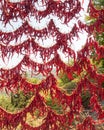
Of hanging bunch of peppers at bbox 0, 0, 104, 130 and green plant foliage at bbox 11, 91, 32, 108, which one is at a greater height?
hanging bunch of peppers at bbox 0, 0, 104, 130

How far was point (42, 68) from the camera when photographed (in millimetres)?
6430

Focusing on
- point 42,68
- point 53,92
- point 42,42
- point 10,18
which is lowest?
point 53,92

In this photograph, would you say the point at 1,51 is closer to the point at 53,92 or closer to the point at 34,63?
the point at 34,63

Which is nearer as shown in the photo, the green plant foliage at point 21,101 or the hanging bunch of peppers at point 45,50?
the hanging bunch of peppers at point 45,50

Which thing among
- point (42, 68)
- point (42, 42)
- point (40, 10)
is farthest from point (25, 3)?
point (42, 68)

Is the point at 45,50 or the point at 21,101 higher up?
the point at 45,50

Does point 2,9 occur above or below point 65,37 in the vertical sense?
above

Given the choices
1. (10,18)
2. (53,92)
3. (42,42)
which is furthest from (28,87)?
(10,18)

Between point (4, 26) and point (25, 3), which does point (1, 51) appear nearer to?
point (4, 26)

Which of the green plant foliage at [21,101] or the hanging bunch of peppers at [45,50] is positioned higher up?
the hanging bunch of peppers at [45,50]

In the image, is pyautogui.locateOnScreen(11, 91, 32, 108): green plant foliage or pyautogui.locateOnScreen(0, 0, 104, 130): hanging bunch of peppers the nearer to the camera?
pyautogui.locateOnScreen(0, 0, 104, 130): hanging bunch of peppers

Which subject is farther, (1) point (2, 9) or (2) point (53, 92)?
(2) point (53, 92)

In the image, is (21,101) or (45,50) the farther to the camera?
(21,101)

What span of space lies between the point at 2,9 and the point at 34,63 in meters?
1.06
